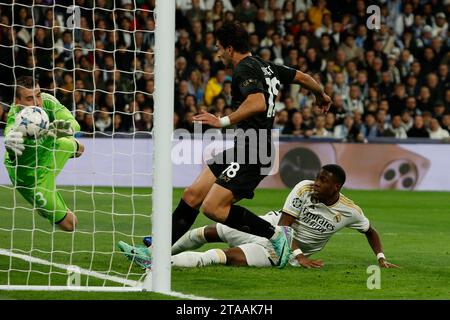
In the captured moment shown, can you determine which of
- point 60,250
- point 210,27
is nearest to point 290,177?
point 210,27

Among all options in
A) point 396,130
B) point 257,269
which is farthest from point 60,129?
point 396,130

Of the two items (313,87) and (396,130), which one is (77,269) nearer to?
(313,87)

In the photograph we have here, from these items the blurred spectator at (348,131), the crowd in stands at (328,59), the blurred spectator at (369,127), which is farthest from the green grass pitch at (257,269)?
the blurred spectator at (369,127)

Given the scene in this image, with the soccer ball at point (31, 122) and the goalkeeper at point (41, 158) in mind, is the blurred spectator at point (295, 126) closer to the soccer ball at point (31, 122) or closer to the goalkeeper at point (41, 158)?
the goalkeeper at point (41, 158)

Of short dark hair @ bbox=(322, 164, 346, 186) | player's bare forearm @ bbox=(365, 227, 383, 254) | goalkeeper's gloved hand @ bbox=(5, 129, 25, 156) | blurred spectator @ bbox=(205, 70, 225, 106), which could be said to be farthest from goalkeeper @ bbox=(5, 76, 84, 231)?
blurred spectator @ bbox=(205, 70, 225, 106)

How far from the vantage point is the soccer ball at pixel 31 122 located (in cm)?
880

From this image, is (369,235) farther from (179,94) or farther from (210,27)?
(210,27)

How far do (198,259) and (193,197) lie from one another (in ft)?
1.82

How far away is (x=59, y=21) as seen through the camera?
1856 centimetres

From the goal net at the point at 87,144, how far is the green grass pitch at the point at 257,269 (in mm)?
39

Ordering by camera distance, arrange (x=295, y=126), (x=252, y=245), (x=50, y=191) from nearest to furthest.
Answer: (x=252, y=245) < (x=50, y=191) < (x=295, y=126)

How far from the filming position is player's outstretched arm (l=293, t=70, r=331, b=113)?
30.1ft

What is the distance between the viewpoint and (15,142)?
338 inches
